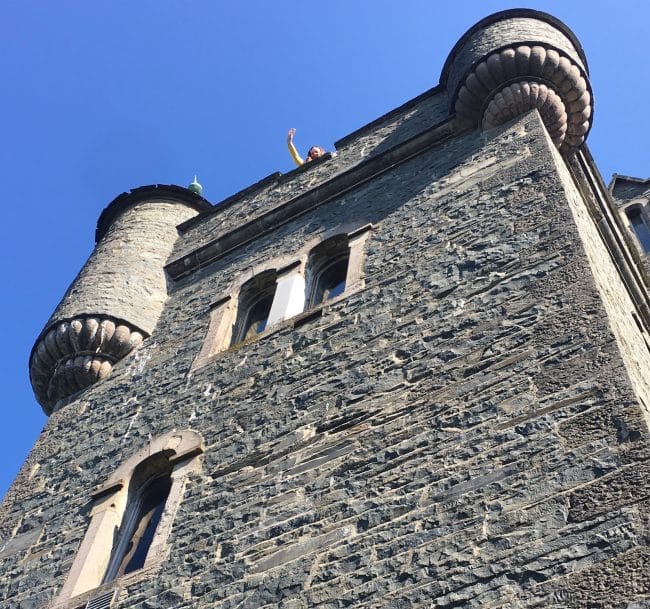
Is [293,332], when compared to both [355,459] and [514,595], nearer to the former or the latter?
[355,459]

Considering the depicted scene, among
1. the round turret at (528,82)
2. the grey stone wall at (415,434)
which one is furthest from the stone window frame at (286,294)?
the round turret at (528,82)

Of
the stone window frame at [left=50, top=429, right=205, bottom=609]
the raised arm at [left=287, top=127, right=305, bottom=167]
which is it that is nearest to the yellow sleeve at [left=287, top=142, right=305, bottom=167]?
the raised arm at [left=287, top=127, right=305, bottom=167]

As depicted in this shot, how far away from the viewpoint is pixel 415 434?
20.4 feet

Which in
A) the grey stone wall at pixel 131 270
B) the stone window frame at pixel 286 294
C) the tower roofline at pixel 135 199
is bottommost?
the stone window frame at pixel 286 294

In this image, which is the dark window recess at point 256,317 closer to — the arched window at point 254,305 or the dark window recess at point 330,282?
the arched window at point 254,305

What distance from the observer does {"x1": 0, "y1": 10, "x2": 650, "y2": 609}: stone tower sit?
528 centimetres

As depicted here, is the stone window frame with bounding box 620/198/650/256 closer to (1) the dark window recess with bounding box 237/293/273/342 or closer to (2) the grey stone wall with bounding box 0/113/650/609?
(2) the grey stone wall with bounding box 0/113/650/609

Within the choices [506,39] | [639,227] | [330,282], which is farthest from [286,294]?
[639,227]

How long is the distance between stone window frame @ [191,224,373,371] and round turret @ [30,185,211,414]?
990 mm

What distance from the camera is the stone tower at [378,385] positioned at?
5.28 metres

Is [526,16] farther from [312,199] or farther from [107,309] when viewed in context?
[107,309]

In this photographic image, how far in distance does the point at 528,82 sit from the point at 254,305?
3.38 metres

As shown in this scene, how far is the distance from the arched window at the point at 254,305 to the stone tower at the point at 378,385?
2 cm

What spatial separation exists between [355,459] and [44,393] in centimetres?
513
